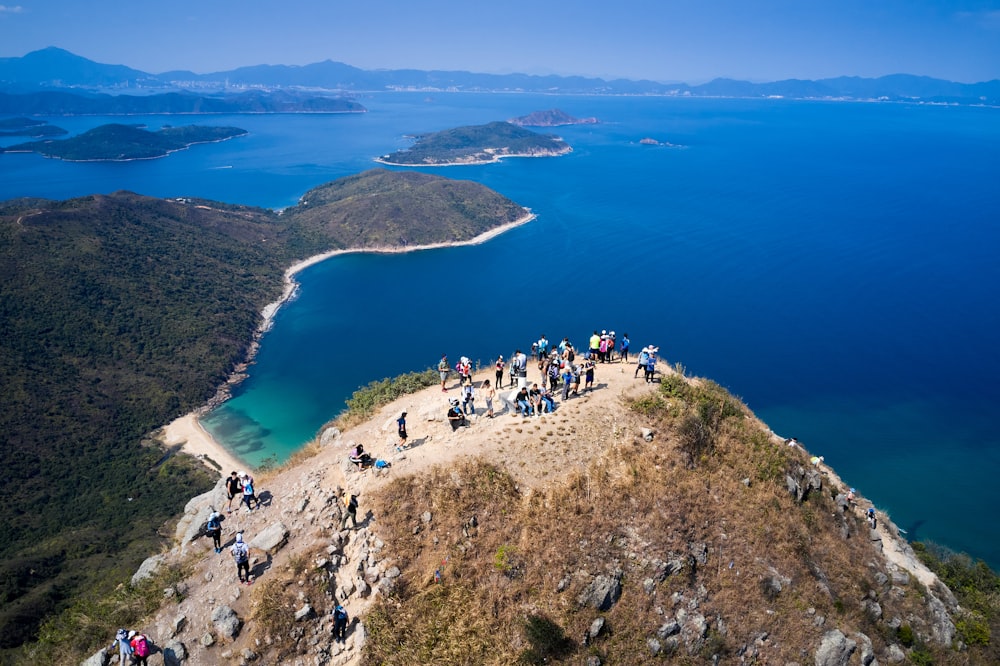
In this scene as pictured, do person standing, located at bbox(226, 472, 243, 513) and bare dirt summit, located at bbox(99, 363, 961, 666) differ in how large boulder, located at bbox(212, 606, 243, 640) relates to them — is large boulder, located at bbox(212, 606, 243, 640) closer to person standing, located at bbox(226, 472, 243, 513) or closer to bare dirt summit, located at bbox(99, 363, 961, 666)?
bare dirt summit, located at bbox(99, 363, 961, 666)

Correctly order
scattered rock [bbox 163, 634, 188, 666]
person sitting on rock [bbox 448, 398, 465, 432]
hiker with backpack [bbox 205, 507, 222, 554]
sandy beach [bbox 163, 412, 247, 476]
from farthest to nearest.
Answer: sandy beach [bbox 163, 412, 247, 476] → person sitting on rock [bbox 448, 398, 465, 432] → hiker with backpack [bbox 205, 507, 222, 554] → scattered rock [bbox 163, 634, 188, 666]

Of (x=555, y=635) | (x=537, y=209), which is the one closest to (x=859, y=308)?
(x=537, y=209)

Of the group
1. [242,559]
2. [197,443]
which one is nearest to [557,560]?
[242,559]

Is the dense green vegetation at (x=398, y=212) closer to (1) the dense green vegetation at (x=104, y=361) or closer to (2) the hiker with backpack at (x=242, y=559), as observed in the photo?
(1) the dense green vegetation at (x=104, y=361)

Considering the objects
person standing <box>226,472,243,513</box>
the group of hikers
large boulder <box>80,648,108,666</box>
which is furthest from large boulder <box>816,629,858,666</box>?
large boulder <box>80,648,108,666</box>

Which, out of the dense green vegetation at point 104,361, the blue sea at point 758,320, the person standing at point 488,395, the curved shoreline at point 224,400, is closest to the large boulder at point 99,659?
the dense green vegetation at point 104,361

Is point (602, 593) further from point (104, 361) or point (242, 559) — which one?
point (104, 361)

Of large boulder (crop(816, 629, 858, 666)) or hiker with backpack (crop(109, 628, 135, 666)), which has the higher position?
hiker with backpack (crop(109, 628, 135, 666))

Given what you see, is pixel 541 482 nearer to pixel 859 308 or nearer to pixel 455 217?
pixel 859 308
